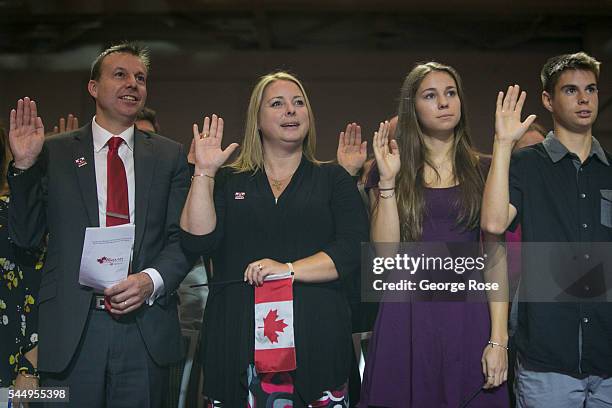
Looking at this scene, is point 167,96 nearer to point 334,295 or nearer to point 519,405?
point 334,295

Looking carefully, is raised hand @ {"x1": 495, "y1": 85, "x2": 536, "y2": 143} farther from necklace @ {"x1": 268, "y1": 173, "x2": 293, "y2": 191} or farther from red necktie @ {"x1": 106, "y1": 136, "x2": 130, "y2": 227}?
red necktie @ {"x1": 106, "y1": 136, "x2": 130, "y2": 227}

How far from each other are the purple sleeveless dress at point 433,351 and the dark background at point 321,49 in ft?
7.46

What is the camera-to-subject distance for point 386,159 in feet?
8.38

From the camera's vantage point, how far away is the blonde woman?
2453 millimetres

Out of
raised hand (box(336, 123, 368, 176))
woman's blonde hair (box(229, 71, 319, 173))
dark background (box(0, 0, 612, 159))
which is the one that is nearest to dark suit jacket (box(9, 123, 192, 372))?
woman's blonde hair (box(229, 71, 319, 173))

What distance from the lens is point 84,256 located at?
2.43 m

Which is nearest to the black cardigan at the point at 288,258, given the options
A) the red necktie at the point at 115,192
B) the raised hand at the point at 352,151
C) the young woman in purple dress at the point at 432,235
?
the young woman in purple dress at the point at 432,235

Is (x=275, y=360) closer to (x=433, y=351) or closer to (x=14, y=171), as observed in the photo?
(x=433, y=351)

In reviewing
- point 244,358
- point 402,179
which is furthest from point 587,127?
point 244,358

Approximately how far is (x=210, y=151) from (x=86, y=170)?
17.7 inches

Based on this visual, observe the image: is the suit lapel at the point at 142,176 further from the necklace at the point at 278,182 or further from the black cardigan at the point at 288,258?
the necklace at the point at 278,182

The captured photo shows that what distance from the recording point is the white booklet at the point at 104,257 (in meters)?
2.43

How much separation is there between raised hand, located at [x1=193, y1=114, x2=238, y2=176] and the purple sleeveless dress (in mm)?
754

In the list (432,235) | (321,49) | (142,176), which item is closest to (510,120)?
(432,235)
